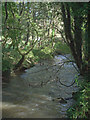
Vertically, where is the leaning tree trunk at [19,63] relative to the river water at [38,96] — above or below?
above

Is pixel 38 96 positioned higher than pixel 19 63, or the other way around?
pixel 19 63

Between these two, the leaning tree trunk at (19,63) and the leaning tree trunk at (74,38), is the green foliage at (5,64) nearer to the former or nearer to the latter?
the leaning tree trunk at (19,63)

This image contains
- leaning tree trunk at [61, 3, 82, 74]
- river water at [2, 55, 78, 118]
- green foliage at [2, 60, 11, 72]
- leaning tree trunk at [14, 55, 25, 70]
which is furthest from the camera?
leaning tree trunk at [14, 55, 25, 70]

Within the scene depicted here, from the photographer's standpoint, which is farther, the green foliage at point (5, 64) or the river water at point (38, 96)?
the green foliage at point (5, 64)

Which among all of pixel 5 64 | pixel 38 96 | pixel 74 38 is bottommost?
pixel 38 96

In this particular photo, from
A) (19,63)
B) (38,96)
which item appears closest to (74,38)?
(38,96)

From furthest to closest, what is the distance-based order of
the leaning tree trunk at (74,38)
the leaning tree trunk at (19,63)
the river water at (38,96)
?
1. the leaning tree trunk at (19,63)
2. the river water at (38,96)
3. the leaning tree trunk at (74,38)

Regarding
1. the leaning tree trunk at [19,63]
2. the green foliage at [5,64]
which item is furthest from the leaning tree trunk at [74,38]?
the leaning tree trunk at [19,63]

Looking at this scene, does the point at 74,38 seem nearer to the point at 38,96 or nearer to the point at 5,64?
the point at 38,96

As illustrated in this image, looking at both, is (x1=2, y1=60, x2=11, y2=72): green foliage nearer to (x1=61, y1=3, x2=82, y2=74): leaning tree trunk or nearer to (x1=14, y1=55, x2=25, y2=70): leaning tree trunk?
(x1=14, y1=55, x2=25, y2=70): leaning tree trunk

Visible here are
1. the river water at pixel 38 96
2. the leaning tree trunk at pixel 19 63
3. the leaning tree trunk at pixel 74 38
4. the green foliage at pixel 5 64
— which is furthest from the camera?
the leaning tree trunk at pixel 19 63

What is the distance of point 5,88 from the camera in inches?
275

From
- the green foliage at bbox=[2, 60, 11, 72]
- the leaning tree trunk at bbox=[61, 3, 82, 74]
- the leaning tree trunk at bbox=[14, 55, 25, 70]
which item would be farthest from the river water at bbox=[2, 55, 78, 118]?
the leaning tree trunk at bbox=[14, 55, 25, 70]

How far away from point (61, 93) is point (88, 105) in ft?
8.75
